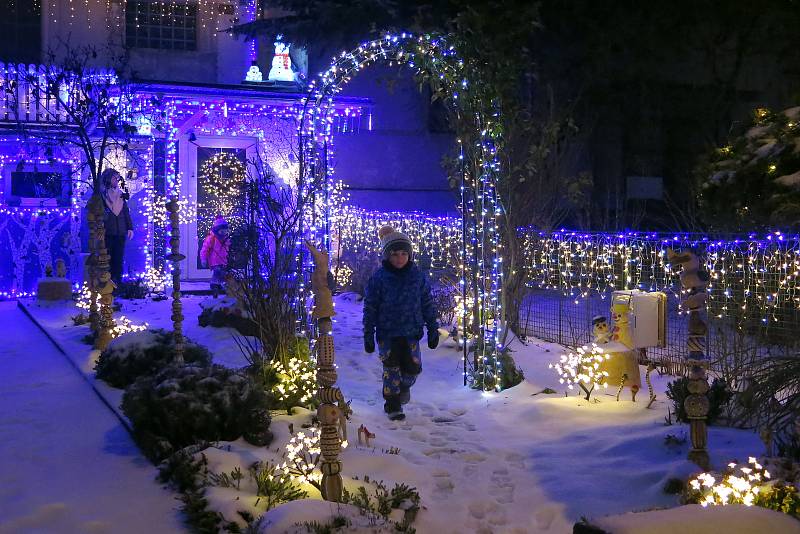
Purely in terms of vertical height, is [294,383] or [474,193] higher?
[474,193]

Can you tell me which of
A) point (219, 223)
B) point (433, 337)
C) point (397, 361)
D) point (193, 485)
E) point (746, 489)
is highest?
point (219, 223)

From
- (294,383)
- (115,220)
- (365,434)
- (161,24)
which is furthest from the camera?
(161,24)

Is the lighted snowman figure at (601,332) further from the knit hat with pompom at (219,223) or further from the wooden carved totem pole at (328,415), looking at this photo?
the knit hat with pompom at (219,223)

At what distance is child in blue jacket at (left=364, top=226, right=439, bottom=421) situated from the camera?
720 centimetres

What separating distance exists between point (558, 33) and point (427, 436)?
1260cm

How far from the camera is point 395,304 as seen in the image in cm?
722

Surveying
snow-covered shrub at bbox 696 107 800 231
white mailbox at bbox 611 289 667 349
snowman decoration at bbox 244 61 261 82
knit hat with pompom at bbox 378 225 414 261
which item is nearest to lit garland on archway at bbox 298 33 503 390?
knit hat with pompom at bbox 378 225 414 261

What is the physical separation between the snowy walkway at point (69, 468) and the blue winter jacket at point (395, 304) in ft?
7.60

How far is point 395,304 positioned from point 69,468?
10.0ft

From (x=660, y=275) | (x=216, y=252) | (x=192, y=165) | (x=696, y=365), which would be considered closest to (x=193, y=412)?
(x=696, y=365)

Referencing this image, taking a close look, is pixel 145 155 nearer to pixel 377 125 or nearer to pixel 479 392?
pixel 377 125

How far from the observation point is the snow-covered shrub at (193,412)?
549cm

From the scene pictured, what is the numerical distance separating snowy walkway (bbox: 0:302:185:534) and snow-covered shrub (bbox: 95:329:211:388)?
26 cm

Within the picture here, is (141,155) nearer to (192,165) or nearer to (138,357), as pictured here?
(192,165)
